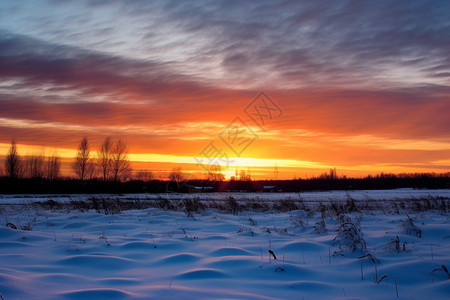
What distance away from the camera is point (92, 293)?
3.52m

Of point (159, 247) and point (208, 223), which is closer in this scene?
point (159, 247)

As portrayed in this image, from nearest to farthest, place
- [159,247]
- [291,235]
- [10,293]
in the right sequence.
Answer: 1. [10,293]
2. [159,247]
3. [291,235]

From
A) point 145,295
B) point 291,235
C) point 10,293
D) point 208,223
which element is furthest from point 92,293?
point 208,223

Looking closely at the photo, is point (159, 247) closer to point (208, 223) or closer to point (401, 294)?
point (208, 223)

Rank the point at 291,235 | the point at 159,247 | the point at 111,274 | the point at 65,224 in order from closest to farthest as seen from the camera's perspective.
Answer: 1. the point at 111,274
2. the point at 159,247
3. the point at 291,235
4. the point at 65,224

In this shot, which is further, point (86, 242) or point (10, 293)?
point (86, 242)

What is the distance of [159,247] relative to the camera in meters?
6.36

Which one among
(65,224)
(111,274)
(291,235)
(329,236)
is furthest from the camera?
(65,224)

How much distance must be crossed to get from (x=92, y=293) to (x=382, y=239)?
18.2 ft

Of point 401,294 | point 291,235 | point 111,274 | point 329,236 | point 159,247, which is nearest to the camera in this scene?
point 401,294

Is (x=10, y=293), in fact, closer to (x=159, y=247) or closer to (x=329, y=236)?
(x=159, y=247)

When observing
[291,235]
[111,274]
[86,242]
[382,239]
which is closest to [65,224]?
[86,242]

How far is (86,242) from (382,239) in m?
5.97

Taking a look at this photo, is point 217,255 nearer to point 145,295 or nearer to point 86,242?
point 145,295
